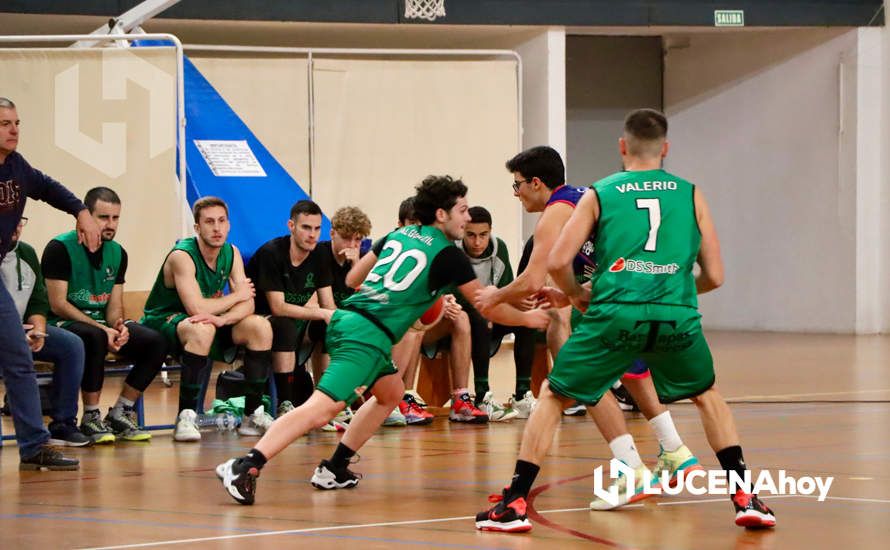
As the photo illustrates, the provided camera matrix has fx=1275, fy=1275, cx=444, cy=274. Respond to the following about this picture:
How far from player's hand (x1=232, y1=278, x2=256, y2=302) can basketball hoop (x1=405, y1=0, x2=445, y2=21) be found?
7.48 meters

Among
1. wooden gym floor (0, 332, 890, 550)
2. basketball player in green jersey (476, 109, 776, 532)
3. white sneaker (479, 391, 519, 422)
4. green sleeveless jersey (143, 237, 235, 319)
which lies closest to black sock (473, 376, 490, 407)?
white sneaker (479, 391, 519, 422)

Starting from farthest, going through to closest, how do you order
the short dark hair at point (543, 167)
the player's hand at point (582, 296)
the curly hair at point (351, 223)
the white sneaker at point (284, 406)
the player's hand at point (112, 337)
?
the curly hair at point (351, 223)
the white sneaker at point (284, 406)
the player's hand at point (112, 337)
the short dark hair at point (543, 167)
the player's hand at point (582, 296)

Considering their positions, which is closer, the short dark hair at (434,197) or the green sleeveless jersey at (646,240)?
the green sleeveless jersey at (646,240)

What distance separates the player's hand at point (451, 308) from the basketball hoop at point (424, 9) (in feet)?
22.3

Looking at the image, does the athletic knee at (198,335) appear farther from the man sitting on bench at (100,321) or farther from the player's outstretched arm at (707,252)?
the player's outstretched arm at (707,252)

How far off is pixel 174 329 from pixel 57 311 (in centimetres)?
68

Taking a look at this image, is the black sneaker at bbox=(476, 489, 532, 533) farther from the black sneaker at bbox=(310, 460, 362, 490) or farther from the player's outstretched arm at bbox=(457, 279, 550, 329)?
the black sneaker at bbox=(310, 460, 362, 490)

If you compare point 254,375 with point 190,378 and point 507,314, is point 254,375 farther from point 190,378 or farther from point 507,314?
point 507,314

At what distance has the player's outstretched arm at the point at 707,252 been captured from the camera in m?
4.68

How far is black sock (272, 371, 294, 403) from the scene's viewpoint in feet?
26.5

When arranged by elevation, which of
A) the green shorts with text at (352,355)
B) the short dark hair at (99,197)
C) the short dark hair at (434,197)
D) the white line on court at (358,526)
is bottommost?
the white line on court at (358,526)

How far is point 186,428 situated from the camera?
24.3 feet

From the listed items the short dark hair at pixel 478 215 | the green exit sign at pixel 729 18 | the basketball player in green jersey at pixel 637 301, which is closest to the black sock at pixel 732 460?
the basketball player in green jersey at pixel 637 301

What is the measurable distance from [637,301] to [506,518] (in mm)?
902
